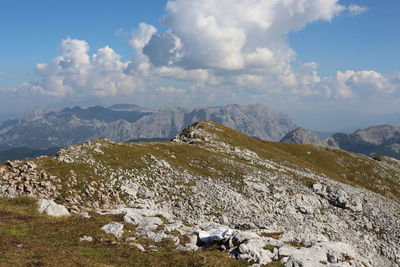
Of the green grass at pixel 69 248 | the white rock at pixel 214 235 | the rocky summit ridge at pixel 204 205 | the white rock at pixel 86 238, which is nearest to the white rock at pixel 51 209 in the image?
the rocky summit ridge at pixel 204 205

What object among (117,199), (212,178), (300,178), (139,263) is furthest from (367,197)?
(139,263)

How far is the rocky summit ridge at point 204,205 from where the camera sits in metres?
27.3

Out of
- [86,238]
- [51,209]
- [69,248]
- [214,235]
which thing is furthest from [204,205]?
[69,248]

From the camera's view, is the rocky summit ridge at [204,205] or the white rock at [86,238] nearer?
the white rock at [86,238]

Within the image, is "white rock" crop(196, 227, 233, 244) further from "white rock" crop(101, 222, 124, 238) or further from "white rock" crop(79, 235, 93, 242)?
"white rock" crop(79, 235, 93, 242)

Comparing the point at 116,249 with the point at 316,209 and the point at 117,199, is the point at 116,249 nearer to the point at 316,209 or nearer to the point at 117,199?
the point at 117,199

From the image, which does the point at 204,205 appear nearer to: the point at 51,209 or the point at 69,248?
the point at 51,209

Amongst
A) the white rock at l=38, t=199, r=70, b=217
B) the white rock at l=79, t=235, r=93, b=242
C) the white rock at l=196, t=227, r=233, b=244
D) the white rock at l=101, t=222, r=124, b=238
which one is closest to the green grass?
the white rock at l=79, t=235, r=93, b=242

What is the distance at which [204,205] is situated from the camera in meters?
46.0

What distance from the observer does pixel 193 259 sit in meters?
23.2

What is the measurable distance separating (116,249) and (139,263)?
3.31m

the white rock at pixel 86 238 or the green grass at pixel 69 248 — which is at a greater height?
the green grass at pixel 69 248

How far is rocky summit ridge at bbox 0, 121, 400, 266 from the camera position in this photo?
2733 centimetres

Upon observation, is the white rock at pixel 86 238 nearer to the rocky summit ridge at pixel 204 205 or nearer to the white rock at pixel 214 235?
the rocky summit ridge at pixel 204 205
